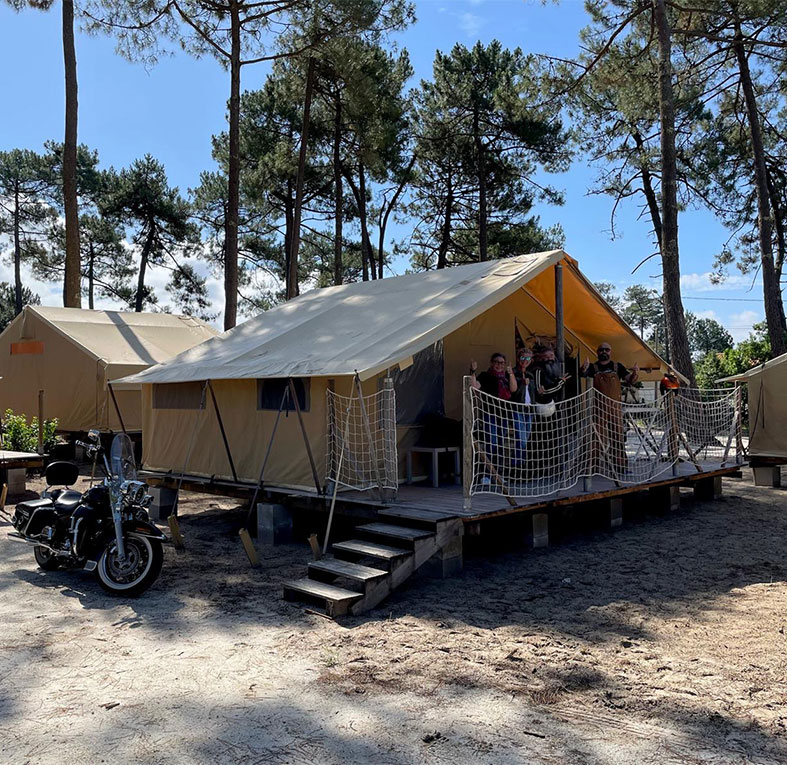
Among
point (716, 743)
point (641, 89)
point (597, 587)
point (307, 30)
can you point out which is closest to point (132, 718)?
point (716, 743)

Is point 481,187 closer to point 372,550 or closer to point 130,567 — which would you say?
point 372,550

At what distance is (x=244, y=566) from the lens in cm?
570

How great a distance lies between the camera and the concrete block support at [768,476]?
9.59 meters

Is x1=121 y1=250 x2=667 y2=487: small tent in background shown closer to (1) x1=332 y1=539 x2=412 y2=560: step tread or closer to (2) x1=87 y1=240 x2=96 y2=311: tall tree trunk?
(1) x1=332 y1=539 x2=412 y2=560: step tread

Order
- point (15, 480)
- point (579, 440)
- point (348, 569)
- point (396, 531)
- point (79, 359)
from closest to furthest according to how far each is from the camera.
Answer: point (348, 569), point (396, 531), point (579, 440), point (15, 480), point (79, 359)

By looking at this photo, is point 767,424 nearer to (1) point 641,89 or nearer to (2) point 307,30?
(1) point 641,89

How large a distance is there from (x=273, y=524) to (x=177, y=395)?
231 cm

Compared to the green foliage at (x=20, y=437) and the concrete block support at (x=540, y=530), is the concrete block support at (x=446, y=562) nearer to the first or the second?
the concrete block support at (x=540, y=530)

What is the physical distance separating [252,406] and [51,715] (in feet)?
13.9

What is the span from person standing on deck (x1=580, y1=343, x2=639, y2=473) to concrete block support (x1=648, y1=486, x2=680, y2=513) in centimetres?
72

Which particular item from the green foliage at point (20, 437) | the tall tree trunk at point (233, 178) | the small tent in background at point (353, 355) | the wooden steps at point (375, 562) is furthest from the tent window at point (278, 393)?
the tall tree trunk at point (233, 178)

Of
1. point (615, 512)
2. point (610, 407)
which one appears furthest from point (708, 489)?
point (610, 407)

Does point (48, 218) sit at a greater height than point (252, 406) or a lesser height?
greater

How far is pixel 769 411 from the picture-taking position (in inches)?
379
